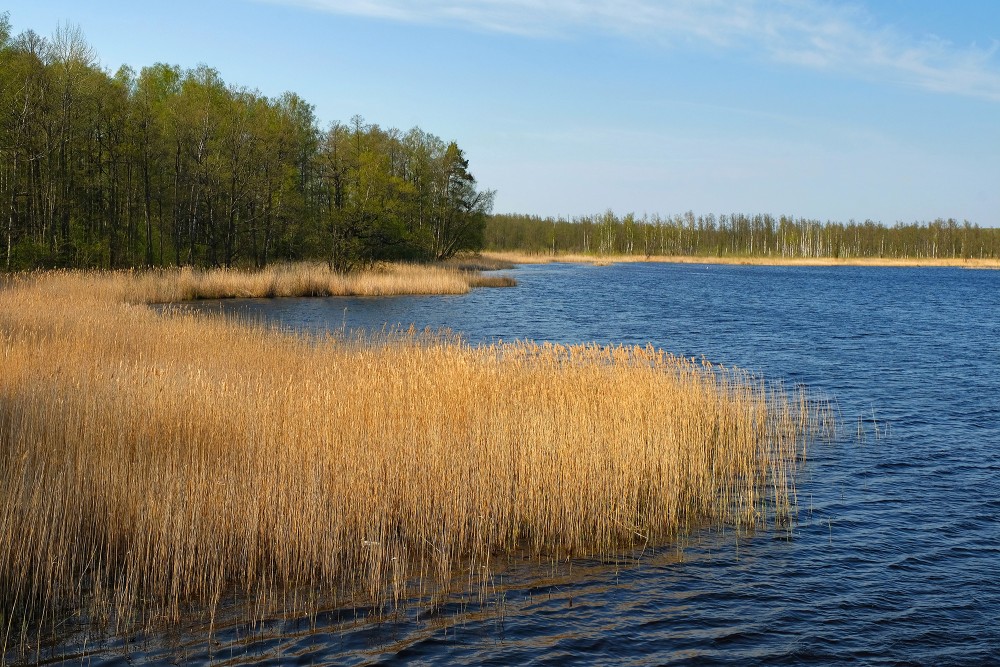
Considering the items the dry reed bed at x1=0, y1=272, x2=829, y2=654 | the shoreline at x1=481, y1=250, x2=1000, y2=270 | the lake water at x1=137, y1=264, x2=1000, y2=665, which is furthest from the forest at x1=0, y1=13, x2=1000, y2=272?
the shoreline at x1=481, y1=250, x2=1000, y2=270

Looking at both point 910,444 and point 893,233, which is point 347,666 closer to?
point 910,444

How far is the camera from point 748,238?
139000 mm

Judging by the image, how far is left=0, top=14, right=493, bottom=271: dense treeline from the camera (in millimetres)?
29750

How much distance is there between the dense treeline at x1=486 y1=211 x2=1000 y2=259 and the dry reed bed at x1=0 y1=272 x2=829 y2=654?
107 metres

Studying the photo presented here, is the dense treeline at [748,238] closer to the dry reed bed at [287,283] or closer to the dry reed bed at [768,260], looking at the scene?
the dry reed bed at [768,260]

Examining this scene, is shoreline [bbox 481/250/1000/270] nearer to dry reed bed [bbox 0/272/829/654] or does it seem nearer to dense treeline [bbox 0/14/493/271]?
dense treeline [bbox 0/14/493/271]

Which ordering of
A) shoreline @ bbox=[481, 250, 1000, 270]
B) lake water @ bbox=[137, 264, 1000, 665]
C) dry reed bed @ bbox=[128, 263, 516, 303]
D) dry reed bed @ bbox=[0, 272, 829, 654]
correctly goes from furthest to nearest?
shoreline @ bbox=[481, 250, 1000, 270], dry reed bed @ bbox=[128, 263, 516, 303], dry reed bed @ bbox=[0, 272, 829, 654], lake water @ bbox=[137, 264, 1000, 665]

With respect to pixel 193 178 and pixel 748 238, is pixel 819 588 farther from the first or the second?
pixel 748 238

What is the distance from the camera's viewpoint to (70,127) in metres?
32.0

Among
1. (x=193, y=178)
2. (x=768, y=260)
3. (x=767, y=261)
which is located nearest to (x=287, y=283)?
(x=193, y=178)

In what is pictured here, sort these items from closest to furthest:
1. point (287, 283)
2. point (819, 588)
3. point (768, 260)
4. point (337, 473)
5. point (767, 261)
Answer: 1. point (819, 588)
2. point (337, 473)
3. point (287, 283)
4. point (767, 261)
5. point (768, 260)

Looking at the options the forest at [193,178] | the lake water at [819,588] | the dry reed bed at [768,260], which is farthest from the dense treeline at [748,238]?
the lake water at [819,588]

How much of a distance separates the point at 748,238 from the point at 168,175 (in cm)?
11553

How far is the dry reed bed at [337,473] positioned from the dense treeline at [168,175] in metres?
22.4
